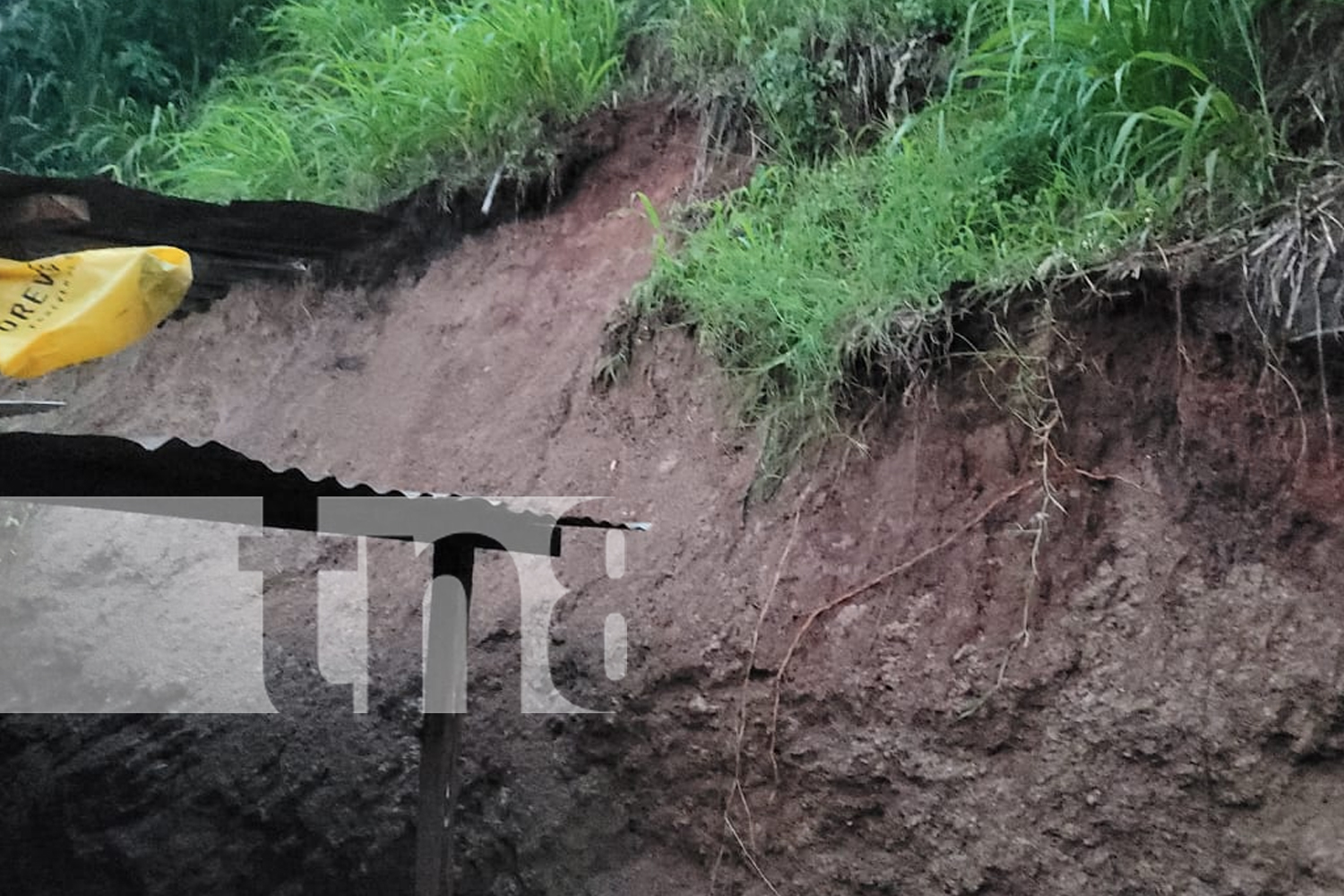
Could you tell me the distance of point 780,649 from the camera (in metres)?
2.75

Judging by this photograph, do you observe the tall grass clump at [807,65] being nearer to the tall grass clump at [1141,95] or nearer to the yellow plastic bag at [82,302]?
the tall grass clump at [1141,95]

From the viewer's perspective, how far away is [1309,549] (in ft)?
7.54

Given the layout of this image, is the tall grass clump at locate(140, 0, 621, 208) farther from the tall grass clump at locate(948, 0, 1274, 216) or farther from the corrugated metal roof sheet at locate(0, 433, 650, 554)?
the corrugated metal roof sheet at locate(0, 433, 650, 554)

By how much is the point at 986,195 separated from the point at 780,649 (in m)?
1.29

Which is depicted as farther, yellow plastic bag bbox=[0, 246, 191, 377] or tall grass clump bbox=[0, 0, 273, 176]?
tall grass clump bbox=[0, 0, 273, 176]

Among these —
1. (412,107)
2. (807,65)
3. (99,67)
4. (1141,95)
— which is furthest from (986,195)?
(99,67)

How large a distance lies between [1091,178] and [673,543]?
1.43 metres

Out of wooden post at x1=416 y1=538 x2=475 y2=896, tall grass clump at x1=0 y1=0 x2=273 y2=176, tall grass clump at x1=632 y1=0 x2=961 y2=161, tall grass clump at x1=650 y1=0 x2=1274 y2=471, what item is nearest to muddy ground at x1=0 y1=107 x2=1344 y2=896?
tall grass clump at x1=650 y1=0 x2=1274 y2=471

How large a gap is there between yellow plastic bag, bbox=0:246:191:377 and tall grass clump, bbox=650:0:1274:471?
1482 mm

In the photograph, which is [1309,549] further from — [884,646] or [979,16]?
[979,16]

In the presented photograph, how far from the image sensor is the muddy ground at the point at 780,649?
7.60ft

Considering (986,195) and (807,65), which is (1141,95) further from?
(807,65)

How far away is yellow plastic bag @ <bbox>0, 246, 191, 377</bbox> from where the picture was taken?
2.17m

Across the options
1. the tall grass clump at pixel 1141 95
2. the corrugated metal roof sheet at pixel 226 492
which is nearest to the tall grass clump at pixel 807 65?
the tall grass clump at pixel 1141 95
